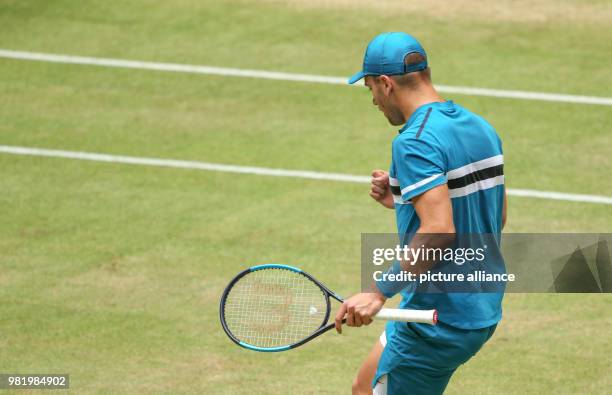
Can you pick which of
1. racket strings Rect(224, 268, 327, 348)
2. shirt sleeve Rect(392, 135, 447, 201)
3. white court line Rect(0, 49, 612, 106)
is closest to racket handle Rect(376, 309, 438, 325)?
shirt sleeve Rect(392, 135, 447, 201)

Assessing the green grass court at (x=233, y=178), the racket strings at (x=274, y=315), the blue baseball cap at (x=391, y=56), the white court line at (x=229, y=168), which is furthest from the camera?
the white court line at (x=229, y=168)

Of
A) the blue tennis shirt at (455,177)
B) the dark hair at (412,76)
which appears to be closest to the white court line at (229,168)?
Answer: the blue tennis shirt at (455,177)

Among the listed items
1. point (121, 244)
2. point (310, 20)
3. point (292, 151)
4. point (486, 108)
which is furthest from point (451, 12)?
point (121, 244)

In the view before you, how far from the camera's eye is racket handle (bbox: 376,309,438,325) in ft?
19.0

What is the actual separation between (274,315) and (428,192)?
194cm

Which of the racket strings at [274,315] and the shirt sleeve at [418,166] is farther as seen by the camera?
the racket strings at [274,315]

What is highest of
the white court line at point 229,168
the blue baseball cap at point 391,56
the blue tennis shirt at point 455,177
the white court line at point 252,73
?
the blue baseball cap at point 391,56

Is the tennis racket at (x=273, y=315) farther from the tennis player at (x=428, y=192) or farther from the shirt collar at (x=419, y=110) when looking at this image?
the shirt collar at (x=419, y=110)

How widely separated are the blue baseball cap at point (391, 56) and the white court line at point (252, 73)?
325 inches

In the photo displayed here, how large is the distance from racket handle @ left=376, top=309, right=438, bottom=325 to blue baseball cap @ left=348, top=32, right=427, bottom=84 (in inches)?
Answer: 47.9

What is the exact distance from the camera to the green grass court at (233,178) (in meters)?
8.78

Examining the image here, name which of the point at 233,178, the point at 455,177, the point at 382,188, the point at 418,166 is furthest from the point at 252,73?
the point at 418,166

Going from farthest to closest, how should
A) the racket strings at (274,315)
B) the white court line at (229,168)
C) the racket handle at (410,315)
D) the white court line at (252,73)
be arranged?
the white court line at (252,73), the white court line at (229,168), the racket strings at (274,315), the racket handle at (410,315)

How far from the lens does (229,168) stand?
12.5m
